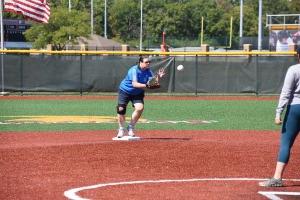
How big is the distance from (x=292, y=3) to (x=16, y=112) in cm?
9239

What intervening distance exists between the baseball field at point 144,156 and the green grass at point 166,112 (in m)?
0.03

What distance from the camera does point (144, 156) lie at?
11953 millimetres

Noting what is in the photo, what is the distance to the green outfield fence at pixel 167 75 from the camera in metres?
31.0

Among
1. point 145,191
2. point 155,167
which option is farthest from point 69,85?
point 145,191

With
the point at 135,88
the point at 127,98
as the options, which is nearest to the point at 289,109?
the point at 135,88

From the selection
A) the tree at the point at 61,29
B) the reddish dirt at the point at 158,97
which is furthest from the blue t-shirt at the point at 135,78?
the tree at the point at 61,29

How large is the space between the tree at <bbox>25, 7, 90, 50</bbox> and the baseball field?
37905 mm

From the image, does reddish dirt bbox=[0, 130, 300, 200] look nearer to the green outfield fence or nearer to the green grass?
the green grass

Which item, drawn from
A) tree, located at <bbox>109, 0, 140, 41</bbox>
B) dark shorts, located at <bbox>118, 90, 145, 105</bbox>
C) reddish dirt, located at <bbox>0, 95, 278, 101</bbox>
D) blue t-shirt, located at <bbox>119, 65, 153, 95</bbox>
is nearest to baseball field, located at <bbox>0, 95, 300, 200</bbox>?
dark shorts, located at <bbox>118, 90, 145, 105</bbox>

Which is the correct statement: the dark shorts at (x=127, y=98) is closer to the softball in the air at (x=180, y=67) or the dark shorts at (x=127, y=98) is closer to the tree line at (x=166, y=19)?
the softball in the air at (x=180, y=67)

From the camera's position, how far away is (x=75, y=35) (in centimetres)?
6119

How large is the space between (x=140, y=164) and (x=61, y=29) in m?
50.7

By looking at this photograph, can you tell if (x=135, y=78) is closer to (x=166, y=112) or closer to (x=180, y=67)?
(x=166, y=112)

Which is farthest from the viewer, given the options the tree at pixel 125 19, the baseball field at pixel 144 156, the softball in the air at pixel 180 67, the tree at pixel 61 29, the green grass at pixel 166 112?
the tree at pixel 125 19
